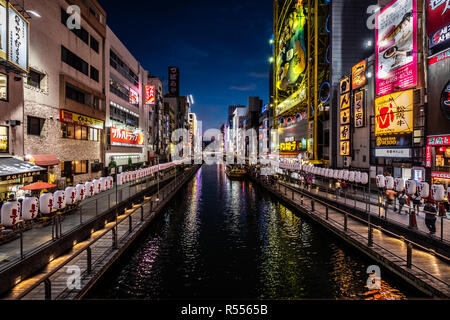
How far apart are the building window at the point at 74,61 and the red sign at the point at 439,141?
36.5m

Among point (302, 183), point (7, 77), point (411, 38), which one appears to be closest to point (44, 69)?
point (7, 77)

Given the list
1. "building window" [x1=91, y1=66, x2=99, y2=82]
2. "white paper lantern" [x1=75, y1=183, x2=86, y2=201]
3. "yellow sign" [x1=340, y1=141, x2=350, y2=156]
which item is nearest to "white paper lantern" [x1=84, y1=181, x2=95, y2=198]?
"white paper lantern" [x1=75, y1=183, x2=86, y2=201]

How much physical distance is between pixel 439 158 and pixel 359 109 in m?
13.9

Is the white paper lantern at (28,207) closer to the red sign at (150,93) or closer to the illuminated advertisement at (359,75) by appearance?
the illuminated advertisement at (359,75)

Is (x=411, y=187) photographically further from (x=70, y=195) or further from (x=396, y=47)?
(x=70, y=195)

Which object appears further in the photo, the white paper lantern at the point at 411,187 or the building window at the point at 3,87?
the building window at the point at 3,87

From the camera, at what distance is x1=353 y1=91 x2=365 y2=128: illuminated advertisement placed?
3431cm

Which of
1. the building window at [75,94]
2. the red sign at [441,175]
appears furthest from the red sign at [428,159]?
the building window at [75,94]

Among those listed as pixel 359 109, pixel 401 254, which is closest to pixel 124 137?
pixel 359 109

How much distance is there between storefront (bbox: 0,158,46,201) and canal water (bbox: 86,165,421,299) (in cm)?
926

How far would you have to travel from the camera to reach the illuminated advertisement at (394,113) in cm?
2581

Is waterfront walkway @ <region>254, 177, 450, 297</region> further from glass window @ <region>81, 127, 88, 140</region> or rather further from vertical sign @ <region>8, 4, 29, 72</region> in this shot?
glass window @ <region>81, 127, 88, 140</region>

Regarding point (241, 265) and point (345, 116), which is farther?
point (345, 116)

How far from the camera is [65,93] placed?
30.0 meters
